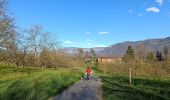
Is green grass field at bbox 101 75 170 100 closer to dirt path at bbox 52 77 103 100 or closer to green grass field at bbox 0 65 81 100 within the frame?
dirt path at bbox 52 77 103 100

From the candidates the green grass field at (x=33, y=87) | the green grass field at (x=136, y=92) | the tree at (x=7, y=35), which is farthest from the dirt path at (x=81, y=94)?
the tree at (x=7, y=35)

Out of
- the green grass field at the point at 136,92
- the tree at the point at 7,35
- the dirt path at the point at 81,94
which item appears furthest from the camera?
the tree at the point at 7,35

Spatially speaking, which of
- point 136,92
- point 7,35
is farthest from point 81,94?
point 7,35

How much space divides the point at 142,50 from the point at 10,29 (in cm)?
6371

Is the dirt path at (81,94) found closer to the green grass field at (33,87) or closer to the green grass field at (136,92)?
the green grass field at (136,92)

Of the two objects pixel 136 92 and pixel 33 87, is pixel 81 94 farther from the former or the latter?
pixel 33 87

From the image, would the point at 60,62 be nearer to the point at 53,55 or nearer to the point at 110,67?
the point at 53,55

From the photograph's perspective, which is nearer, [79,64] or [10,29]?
[10,29]

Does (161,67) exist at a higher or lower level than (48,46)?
lower

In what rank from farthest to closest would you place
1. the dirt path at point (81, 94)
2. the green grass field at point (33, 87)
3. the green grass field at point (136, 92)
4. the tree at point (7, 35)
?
the tree at point (7, 35) < the green grass field at point (136, 92) < the green grass field at point (33, 87) < the dirt path at point (81, 94)

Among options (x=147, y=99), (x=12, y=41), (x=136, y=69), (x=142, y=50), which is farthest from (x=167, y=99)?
(x=142, y=50)

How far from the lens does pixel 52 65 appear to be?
9319 centimetres

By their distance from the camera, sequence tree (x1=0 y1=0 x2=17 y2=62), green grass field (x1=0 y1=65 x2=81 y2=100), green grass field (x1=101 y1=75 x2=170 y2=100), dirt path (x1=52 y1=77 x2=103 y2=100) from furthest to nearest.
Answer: tree (x1=0 y1=0 x2=17 y2=62)
green grass field (x1=101 y1=75 x2=170 y2=100)
green grass field (x1=0 y1=65 x2=81 y2=100)
dirt path (x1=52 y1=77 x2=103 y2=100)

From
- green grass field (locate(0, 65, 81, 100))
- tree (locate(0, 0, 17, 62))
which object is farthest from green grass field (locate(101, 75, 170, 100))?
tree (locate(0, 0, 17, 62))
